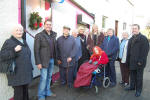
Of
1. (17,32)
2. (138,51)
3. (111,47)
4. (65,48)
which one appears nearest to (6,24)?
(17,32)

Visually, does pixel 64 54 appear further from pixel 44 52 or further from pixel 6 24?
pixel 6 24

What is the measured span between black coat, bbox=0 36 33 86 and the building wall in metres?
0.30

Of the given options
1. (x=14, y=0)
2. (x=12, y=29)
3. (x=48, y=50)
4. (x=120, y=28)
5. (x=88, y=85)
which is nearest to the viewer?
(x=12, y=29)

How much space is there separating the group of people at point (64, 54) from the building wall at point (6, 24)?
0.28 m

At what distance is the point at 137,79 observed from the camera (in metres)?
4.04

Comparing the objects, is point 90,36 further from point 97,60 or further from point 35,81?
point 35,81

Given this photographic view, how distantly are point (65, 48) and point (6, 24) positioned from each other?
5.79 ft

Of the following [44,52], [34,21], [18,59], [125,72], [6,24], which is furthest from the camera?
[125,72]

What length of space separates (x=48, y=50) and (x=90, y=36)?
211 cm

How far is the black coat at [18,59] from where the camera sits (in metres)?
2.65

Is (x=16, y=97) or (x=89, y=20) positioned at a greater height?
(x=89, y=20)

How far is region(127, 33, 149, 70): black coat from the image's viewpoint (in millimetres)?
3843

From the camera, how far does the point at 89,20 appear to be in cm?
1014

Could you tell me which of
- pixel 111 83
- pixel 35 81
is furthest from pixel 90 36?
pixel 35 81
